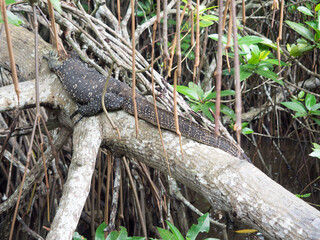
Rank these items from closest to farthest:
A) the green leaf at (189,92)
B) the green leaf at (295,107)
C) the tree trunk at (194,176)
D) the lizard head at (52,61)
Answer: the tree trunk at (194,176) < the green leaf at (189,92) < the lizard head at (52,61) < the green leaf at (295,107)

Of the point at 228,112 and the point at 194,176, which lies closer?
the point at 194,176

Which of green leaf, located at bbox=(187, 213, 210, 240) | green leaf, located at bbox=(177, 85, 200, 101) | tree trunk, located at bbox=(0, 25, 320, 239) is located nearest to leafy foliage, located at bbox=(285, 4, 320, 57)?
green leaf, located at bbox=(177, 85, 200, 101)

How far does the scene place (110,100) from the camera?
2.70m

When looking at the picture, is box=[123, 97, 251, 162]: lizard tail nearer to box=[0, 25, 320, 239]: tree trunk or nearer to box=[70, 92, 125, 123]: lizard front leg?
box=[0, 25, 320, 239]: tree trunk

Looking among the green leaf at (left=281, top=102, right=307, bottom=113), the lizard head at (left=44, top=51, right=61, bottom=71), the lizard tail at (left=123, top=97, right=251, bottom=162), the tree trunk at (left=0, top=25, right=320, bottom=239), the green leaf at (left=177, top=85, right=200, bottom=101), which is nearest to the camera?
the tree trunk at (left=0, top=25, right=320, bottom=239)

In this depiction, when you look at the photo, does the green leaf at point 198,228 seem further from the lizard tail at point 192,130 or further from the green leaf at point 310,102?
the green leaf at point 310,102

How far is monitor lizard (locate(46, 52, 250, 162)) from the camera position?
2332 millimetres

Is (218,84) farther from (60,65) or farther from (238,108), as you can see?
(60,65)

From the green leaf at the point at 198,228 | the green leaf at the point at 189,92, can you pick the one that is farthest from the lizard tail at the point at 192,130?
the green leaf at the point at 198,228

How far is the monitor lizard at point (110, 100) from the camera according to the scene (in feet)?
7.65

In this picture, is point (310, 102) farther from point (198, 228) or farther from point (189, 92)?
point (198, 228)

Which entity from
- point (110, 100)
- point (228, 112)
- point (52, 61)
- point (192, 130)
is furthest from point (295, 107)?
point (52, 61)

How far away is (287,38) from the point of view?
187 inches

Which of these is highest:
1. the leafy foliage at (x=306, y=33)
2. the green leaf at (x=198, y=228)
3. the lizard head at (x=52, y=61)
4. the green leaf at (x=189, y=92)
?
the leafy foliage at (x=306, y=33)
